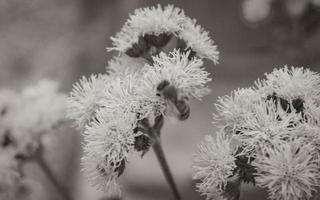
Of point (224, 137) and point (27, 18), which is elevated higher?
point (27, 18)

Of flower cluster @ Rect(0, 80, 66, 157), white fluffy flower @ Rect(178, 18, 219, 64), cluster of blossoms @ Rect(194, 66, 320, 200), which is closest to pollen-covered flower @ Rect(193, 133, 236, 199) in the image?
cluster of blossoms @ Rect(194, 66, 320, 200)

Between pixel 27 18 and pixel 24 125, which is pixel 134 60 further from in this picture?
pixel 27 18

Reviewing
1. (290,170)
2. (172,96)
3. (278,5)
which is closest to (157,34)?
(172,96)

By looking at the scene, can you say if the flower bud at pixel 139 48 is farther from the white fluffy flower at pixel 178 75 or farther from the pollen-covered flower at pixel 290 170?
the pollen-covered flower at pixel 290 170

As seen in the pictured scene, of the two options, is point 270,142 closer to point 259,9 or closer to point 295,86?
point 295,86

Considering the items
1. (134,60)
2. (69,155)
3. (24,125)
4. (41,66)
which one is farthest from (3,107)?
(41,66)
